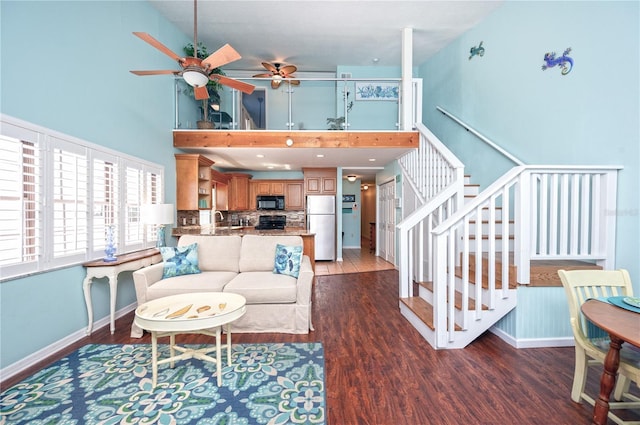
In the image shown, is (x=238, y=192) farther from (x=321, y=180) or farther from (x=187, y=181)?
(x=187, y=181)

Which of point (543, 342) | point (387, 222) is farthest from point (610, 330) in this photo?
point (387, 222)

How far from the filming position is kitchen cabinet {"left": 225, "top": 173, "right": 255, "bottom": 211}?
7.15 m

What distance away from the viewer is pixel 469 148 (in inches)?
178

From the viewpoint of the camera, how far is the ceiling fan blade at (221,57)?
8.52 ft

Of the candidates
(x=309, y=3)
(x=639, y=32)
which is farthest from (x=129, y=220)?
(x=639, y=32)

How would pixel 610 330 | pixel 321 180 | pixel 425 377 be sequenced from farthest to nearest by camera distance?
1. pixel 321 180
2. pixel 425 377
3. pixel 610 330

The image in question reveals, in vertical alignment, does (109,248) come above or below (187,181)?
below

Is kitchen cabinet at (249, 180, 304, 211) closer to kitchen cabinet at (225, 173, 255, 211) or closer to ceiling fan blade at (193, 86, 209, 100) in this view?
kitchen cabinet at (225, 173, 255, 211)

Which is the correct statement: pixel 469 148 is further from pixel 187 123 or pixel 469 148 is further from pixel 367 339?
pixel 187 123

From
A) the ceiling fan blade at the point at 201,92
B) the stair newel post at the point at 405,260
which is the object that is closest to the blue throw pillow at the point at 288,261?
the stair newel post at the point at 405,260

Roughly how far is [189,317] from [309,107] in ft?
20.4

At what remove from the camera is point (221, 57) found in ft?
8.79

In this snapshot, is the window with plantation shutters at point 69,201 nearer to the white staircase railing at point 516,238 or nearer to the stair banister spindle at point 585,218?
the white staircase railing at point 516,238

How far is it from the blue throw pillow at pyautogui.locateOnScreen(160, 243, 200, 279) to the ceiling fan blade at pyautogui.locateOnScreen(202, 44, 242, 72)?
2069 millimetres
